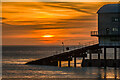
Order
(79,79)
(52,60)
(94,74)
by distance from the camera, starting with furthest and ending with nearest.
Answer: (52,60)
(94,74)
(79,79)

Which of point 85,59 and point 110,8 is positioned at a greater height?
point 110,8

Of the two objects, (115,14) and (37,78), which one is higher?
(115,14)

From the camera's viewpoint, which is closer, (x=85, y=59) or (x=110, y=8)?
(x=110, y=8)

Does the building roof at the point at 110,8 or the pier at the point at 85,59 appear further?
the pier at the point at 85,59

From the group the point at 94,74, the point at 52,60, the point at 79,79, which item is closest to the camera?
the point at 79,79

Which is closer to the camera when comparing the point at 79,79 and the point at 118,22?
the point at 79,79

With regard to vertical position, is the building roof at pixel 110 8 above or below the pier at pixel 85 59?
above

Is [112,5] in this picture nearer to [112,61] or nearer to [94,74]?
[112,61]

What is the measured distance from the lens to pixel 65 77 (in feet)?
140

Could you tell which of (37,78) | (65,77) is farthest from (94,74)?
(37,78)

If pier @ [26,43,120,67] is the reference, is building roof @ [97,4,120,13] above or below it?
above

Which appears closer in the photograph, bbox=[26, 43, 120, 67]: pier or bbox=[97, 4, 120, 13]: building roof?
bbox=[97, 4, 120, 13]: building roof

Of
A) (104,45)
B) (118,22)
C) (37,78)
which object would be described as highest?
(118,22)

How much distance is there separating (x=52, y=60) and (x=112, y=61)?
36.2ft
